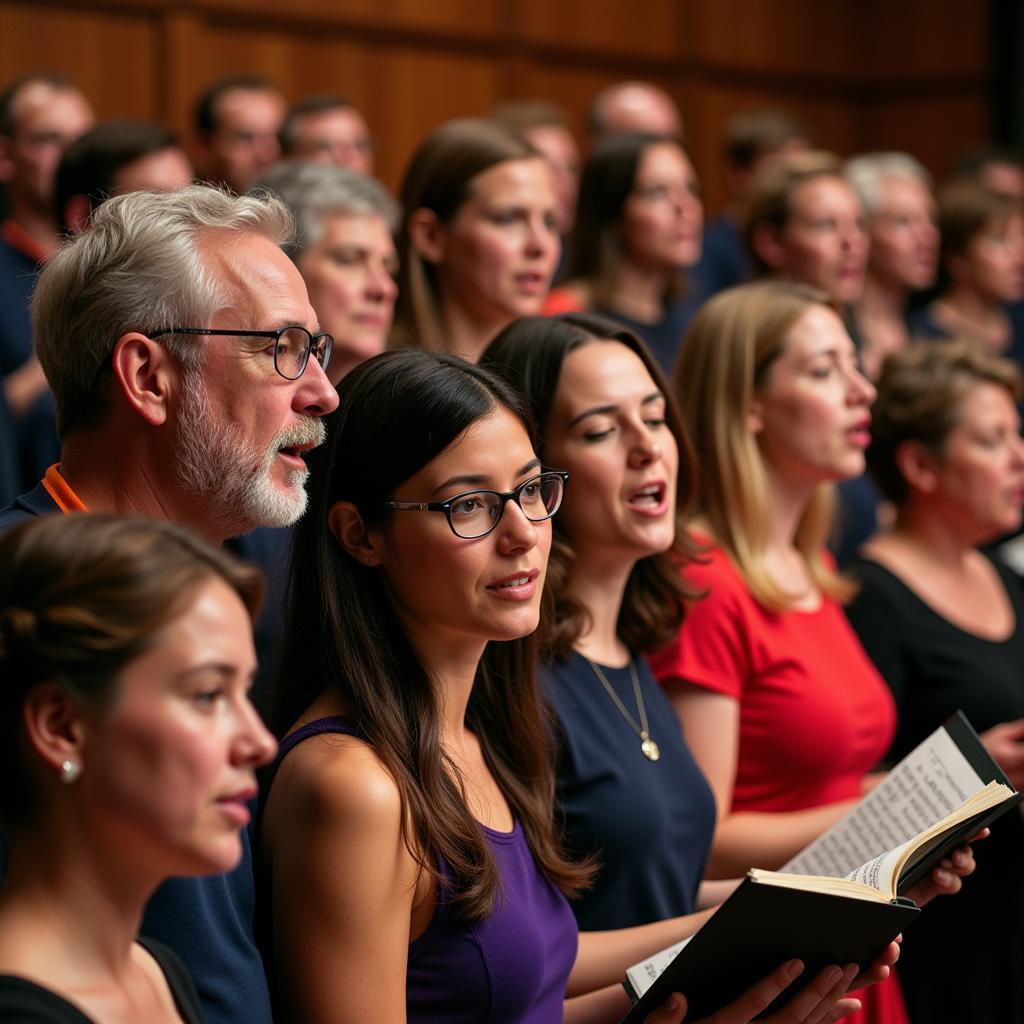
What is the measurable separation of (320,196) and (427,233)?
26 centimetres

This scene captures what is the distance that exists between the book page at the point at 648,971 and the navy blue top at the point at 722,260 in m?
3.84

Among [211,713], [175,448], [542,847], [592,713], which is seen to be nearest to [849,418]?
[592,713]

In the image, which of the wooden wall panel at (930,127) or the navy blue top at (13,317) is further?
the wooden wall panel at (930,127)

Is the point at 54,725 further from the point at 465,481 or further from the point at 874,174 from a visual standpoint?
the point at 874,174

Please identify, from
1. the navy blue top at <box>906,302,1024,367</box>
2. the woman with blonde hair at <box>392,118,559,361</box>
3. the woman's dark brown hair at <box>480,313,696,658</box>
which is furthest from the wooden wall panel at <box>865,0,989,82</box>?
the woman's dark brown hair at <box>480,313,696,658</box>

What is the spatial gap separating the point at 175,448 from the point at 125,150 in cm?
208

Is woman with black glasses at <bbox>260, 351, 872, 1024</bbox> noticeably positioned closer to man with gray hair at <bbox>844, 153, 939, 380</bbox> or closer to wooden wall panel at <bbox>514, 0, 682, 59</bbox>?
man with gray hair at <bbox>844, 153, 939, 380</bbox>

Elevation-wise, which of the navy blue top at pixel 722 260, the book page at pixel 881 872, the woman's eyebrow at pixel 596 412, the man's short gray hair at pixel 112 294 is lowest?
the book page at pixel 881 872

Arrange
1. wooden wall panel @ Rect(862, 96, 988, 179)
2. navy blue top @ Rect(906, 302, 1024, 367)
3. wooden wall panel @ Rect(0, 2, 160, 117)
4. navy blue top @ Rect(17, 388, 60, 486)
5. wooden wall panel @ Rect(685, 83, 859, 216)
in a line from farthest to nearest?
wooden wall panel @ Rect(862, 96, 988, 179)
wooden wall panel @ Rect(685, 83, 859, 216)
wooden wall panel @ Rect(0, 2, 160, 117)
navy blue top @ Rect(906, 302, 1024, 367)
navy blue top @ Rect(17, 388, 60, 486)

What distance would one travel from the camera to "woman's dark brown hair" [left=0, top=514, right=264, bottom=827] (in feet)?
3.78

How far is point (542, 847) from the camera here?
1883 mm

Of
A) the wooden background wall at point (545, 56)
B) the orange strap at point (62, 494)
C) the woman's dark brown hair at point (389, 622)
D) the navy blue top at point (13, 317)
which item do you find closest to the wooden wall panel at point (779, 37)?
the wooden background wall at point (545, 56)

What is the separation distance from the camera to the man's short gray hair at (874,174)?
518 centimetres

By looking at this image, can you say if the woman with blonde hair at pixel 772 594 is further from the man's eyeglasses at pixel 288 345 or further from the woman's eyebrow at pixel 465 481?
the man's eyeglasses at pixel 288 345
